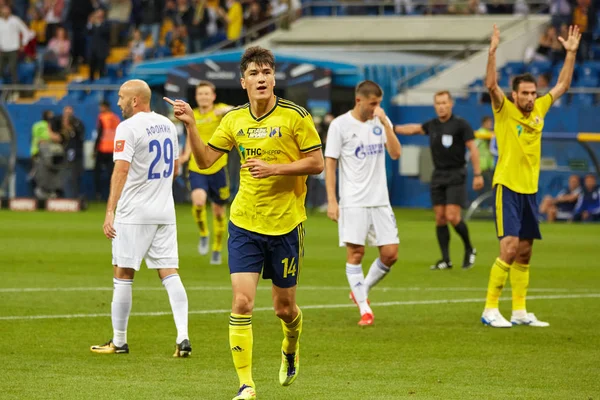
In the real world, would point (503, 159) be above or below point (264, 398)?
above

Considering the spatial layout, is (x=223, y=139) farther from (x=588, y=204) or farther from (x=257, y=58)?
(x=588, y=204)

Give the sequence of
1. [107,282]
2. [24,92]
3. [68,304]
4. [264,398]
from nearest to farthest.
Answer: [264,398] → [68,304] → [107,282] → [24,92]

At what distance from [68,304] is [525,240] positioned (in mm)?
4722

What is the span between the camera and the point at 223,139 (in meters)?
8.27

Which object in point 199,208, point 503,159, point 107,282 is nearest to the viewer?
point 503,159

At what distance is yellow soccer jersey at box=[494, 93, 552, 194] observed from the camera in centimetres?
1159

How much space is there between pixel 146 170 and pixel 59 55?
28.9 m

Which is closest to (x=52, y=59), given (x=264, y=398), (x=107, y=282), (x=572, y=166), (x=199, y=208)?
(x=572, y=166)

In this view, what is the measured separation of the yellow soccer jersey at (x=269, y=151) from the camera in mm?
8125

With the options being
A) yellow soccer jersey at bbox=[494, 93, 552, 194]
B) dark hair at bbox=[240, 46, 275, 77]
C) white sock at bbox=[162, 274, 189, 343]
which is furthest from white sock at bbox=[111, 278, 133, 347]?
yellow soccer jersey at bbox=[494, 93, 552, 194]

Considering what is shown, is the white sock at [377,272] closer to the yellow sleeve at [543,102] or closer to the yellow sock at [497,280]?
the yellow sock at [497,280]

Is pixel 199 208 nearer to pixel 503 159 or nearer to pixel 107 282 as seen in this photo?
pixel 107 282

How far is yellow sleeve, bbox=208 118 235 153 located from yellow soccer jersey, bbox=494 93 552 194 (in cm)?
405

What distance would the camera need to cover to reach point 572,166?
27438 millimetres
